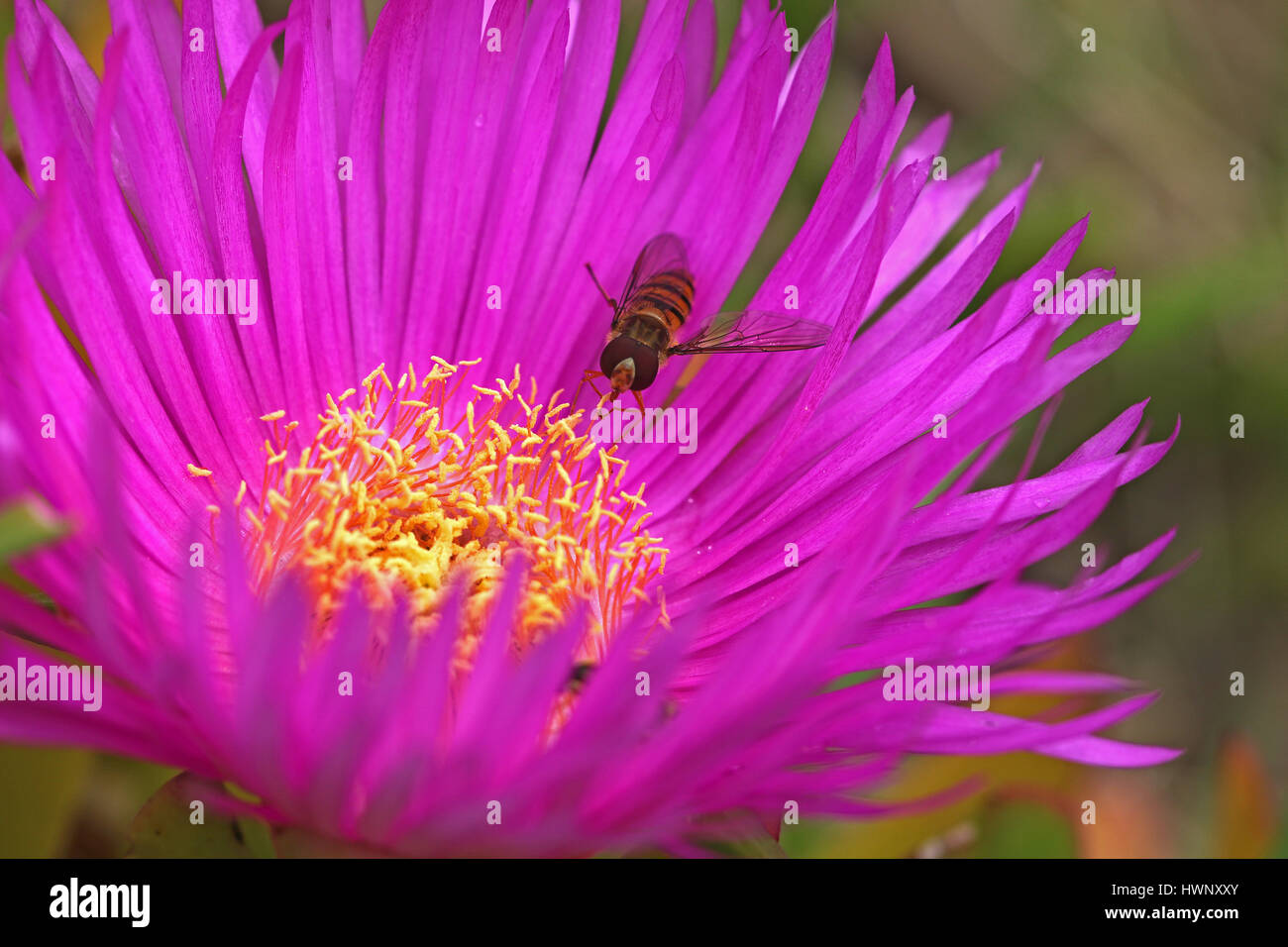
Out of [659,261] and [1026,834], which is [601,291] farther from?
[1026,834]

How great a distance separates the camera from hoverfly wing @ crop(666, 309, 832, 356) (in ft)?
3.37

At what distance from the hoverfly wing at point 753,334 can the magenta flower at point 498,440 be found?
0.03 metres

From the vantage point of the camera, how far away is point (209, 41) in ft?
3.00

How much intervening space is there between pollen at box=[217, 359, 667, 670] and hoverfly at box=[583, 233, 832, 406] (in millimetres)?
96

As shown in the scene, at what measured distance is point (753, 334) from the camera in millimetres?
1064

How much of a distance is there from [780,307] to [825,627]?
454mm
